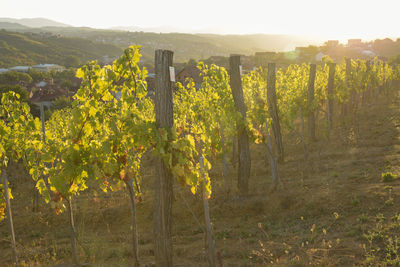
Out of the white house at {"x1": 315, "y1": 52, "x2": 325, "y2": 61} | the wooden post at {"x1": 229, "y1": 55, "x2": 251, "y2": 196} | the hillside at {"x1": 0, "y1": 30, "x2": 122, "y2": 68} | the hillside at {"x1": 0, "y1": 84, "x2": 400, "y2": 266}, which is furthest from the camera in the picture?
the hillside at {"x1": 0, "y1": 30, "x2": 122, "y2": 68}

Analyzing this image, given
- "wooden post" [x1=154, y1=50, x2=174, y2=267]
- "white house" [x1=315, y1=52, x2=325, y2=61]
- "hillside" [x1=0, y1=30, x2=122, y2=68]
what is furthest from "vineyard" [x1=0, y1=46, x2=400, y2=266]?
"hillside" [x1=0, y1=30, x2=122, y2=68]

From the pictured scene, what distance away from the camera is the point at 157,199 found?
4.16 metres

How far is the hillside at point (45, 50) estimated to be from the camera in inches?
3228

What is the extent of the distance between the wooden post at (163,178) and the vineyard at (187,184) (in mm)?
14

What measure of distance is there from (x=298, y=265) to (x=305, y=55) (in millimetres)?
75686

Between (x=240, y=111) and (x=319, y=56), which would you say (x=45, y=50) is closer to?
(x=319, y=56)

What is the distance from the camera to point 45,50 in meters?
93.8

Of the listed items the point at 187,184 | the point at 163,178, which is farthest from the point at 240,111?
the point at 163,178

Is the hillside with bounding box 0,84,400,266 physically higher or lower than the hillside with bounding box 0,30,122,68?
lower

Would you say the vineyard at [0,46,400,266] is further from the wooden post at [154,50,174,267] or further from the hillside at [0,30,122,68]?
the hillside at [0,30,122,68]

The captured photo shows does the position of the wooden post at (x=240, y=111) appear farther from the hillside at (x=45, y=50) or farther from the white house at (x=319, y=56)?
the hillside at (x=45, y=50)

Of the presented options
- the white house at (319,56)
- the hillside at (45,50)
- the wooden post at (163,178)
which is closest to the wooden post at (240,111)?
the wooden post at (163,178)

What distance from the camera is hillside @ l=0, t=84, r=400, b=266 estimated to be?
539cm

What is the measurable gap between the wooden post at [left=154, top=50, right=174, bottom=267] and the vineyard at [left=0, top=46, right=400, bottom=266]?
1 cm
